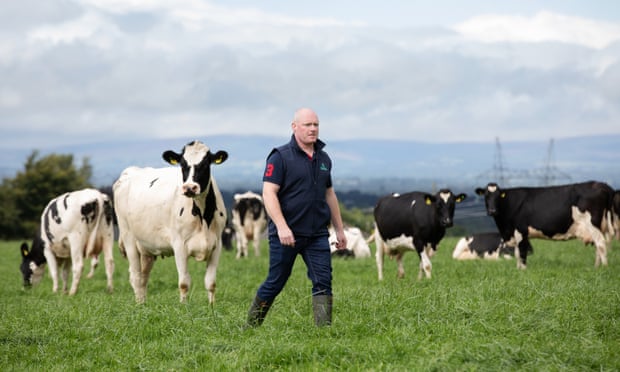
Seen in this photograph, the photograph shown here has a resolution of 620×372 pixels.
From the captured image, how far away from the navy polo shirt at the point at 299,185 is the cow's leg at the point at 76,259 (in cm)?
901

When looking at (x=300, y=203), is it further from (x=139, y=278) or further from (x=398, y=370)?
(x=139, y=278)

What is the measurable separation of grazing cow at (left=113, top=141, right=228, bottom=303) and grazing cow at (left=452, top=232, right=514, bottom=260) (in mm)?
12785

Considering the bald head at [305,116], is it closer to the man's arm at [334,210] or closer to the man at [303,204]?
the man at [303,204]

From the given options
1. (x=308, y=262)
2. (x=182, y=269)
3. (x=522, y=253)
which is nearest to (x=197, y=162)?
(x=182, y=269)

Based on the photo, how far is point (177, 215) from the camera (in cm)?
1212

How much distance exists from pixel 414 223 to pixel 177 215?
6267 millimetres

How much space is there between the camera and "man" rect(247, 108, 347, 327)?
820 cm

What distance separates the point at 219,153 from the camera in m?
11.9

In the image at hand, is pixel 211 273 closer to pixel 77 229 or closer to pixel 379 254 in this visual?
pixel 77 229

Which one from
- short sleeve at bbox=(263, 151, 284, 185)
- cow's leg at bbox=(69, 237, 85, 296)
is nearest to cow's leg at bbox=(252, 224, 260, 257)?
cow's leg at bbox=(69, 237, 85, 296)

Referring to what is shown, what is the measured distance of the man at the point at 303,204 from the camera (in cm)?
820

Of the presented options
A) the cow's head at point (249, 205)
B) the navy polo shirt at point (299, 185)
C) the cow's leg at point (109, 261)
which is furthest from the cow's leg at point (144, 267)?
the cow's head at point (249, 205)

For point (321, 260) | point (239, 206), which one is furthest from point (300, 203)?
point (239, 206)

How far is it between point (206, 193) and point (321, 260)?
401 cm
